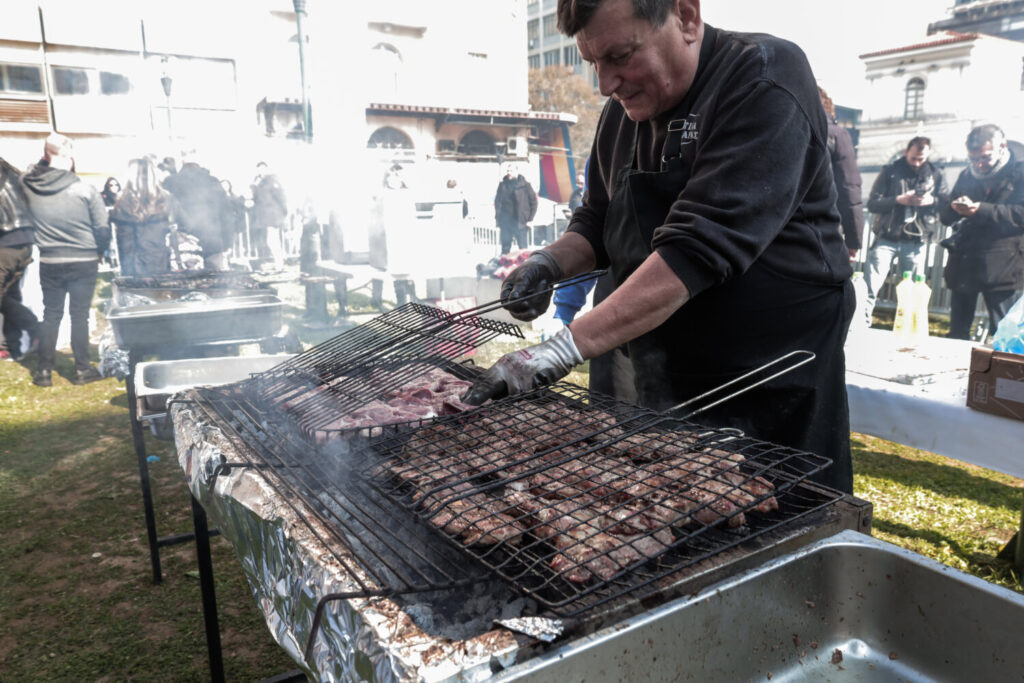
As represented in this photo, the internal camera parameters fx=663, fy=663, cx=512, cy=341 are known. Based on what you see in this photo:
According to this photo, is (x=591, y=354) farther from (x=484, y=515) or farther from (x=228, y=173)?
(x=228, y=173)

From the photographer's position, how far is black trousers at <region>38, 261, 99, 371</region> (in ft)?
25.1

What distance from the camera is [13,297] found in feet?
26.8

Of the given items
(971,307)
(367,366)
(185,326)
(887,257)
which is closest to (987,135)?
(971,307)

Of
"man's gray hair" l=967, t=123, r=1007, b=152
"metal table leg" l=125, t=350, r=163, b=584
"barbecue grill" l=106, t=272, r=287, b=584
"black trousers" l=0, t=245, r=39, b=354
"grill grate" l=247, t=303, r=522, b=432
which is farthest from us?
"black trousers" l=0, t=245, r=39, b=354

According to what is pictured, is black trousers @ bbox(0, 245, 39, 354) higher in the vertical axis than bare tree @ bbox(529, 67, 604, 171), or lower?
lower

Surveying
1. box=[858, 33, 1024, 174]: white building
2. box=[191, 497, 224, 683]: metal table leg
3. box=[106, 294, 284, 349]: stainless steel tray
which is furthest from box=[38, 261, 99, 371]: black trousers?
box=[858, 33, 1024, 174]: white building

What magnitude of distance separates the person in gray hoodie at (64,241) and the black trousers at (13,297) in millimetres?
433

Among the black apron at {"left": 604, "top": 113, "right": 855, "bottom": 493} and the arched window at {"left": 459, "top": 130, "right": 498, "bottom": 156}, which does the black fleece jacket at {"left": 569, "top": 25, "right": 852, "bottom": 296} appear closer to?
the black apron at {"left": 604, "top": 113, "right": 855, "bottom": 493}

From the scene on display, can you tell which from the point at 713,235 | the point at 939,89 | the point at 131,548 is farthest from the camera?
the point at 939,89

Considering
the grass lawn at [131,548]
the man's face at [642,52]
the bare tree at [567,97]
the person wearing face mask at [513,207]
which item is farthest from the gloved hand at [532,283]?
the bare tree at [567,97]

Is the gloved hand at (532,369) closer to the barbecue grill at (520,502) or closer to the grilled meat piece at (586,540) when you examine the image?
the barbecue grill at (520,502)

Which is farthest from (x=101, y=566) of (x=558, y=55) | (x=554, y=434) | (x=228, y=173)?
(x=558, y=55)

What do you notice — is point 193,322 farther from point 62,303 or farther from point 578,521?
point 578,521

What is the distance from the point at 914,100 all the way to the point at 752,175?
41885 mm
